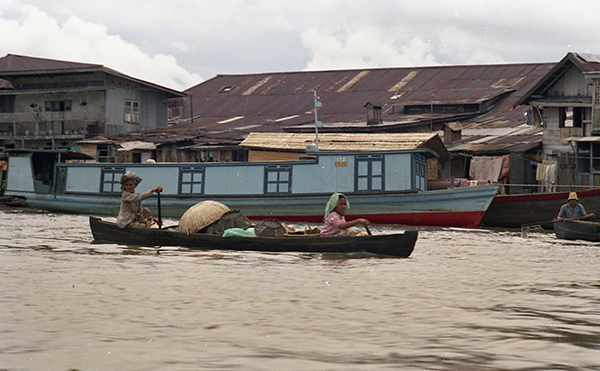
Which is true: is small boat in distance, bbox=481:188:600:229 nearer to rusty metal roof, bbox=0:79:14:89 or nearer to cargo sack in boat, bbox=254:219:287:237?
cargo sack in boat, bbox=254:219:287:237

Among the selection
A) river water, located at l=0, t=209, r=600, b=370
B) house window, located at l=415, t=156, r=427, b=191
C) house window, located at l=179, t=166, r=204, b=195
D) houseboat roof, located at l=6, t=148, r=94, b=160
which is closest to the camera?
river water, located at l=0, t=209, r=600, b=370

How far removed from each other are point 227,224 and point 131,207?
1.94 metres

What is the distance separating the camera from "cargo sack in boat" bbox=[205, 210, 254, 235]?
15.3 metres

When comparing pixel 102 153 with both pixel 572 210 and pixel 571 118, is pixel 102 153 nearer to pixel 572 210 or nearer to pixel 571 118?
pixel 571 118

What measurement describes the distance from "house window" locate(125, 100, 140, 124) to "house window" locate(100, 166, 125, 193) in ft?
43.0

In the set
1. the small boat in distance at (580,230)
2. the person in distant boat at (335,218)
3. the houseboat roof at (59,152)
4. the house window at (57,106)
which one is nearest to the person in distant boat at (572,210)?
the small boat in distance at (580,230)

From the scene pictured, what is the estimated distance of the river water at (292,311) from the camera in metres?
6.26

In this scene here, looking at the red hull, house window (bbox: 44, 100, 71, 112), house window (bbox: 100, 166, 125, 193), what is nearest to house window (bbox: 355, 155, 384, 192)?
the red hull

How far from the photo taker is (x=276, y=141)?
29.4 meters

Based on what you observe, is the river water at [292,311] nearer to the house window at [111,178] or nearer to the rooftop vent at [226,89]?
the house window at [111,178]

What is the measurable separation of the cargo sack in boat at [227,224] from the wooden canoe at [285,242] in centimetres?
67

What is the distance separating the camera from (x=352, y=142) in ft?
89.5

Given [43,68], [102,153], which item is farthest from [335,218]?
[43,68]

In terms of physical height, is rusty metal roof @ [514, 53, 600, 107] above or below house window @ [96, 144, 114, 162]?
above
